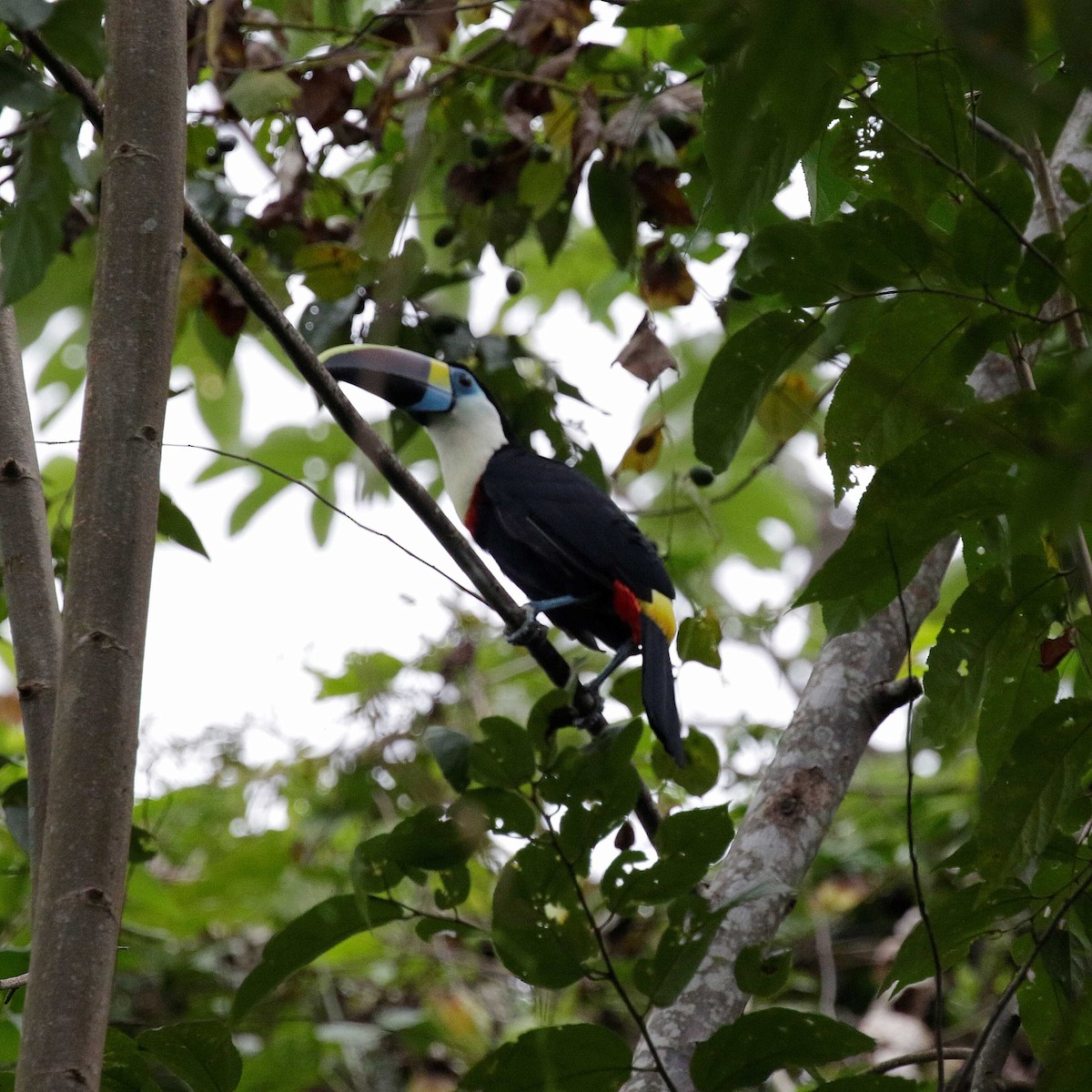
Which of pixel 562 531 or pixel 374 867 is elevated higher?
pixel 562 531

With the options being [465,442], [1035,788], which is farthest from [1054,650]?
[465,442]

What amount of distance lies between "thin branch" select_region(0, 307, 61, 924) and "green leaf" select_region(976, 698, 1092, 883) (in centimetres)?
103

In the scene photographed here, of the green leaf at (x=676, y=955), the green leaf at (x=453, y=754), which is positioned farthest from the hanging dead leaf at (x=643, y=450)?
the green leaf at (x=676, y=955)

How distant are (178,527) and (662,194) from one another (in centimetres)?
124

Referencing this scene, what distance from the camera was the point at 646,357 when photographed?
257cm

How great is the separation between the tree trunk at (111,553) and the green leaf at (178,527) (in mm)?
778

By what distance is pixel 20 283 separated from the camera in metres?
1.18

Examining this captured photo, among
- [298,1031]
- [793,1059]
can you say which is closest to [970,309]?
[793,1059]

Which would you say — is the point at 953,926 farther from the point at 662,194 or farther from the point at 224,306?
the point at 224,306

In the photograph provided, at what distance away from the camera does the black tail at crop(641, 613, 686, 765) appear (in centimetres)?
259

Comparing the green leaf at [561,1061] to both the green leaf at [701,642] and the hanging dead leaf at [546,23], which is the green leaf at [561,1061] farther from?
the hanging dead leaf at [546,23]

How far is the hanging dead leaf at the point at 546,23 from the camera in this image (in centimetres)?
272

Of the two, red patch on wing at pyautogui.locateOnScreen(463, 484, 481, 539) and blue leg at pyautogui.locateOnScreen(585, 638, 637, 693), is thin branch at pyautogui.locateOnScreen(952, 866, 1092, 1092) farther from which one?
red patch on wing at pyautogui.locateOnScreen(463, 484, 481, 539)

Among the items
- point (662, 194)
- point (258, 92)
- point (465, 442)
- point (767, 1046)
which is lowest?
point (767, 1046)
